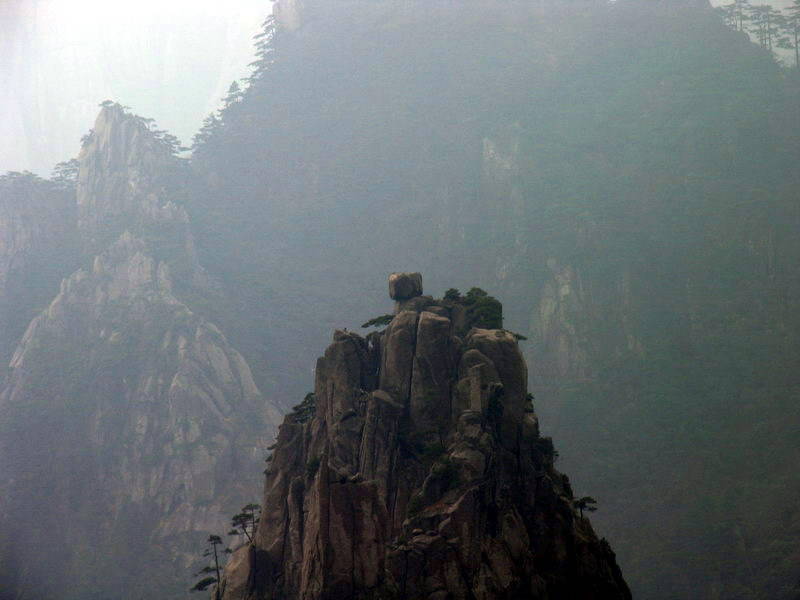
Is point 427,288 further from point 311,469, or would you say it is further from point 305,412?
point 311,469

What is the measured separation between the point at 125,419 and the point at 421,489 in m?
90.9

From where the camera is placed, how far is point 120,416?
143m

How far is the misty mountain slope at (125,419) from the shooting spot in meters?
130

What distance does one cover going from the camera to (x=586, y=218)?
157 metres

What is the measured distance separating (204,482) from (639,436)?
221 ft

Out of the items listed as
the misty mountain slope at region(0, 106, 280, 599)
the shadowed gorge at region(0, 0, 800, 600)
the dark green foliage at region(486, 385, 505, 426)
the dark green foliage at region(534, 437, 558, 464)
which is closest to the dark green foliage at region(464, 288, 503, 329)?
the shadowed gorge at region(0, 0, 800, 600)

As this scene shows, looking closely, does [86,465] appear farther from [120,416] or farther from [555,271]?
[555,271]

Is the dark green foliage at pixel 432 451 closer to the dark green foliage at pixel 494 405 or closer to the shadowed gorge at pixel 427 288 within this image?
the shadowed gorge at pixel 427 288

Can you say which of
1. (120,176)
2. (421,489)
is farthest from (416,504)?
(120,176)

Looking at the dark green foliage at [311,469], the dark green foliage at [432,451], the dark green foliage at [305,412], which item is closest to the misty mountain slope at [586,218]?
the dark green foliage at [305,412]

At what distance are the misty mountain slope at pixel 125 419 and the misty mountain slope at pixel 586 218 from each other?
13.7 m

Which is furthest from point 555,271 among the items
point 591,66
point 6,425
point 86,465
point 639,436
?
point 6,425

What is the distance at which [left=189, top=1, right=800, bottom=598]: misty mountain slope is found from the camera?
4803 inches

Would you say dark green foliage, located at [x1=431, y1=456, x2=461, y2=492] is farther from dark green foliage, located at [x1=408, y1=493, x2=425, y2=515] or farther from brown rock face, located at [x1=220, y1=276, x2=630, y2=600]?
dark green foliage, located at [x1=408, y1=493, x2=425, y2=515]
